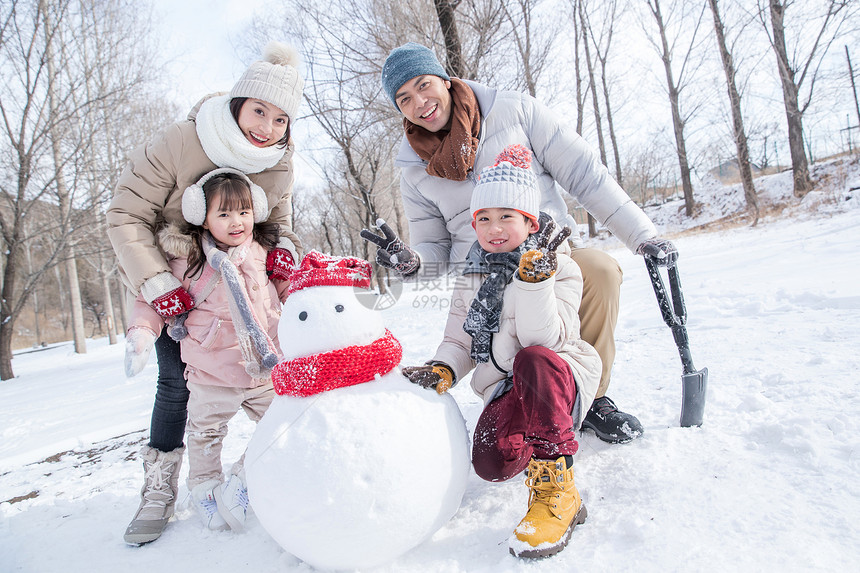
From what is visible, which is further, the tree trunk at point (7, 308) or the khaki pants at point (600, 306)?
the tree trunk at point (7, 308)

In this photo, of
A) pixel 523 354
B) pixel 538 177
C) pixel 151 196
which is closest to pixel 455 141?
pixel 538 177

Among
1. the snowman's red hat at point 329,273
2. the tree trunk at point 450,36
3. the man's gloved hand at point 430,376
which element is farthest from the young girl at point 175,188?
the tree trunk at point 450,36

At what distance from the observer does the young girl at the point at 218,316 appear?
1739mm

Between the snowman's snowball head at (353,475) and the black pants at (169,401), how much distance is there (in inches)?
32.3

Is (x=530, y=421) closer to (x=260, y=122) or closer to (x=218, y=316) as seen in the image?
(x=218, y=316)

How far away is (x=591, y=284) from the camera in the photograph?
1.83 meters

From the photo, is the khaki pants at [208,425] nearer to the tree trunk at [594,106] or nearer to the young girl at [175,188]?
the young girl at [175,188]

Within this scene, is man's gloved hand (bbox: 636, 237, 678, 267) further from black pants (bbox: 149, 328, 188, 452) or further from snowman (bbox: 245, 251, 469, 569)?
black pants (bbox: 149, 328, 188, 452)

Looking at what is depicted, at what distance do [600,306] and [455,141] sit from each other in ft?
3.00

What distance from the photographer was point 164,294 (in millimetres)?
1770

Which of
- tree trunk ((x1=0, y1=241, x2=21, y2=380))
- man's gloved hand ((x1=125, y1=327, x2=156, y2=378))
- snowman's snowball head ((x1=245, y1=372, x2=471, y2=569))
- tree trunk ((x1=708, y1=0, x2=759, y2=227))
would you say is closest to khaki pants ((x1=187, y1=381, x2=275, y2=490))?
man's gloved hand ((x1=125, y1=327, x2=156, y2=378))

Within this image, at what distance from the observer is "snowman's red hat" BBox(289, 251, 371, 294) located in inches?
52.6

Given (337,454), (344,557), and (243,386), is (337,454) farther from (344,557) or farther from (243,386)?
(243,386)

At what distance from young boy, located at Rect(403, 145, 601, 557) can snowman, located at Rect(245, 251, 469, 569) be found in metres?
0.16
